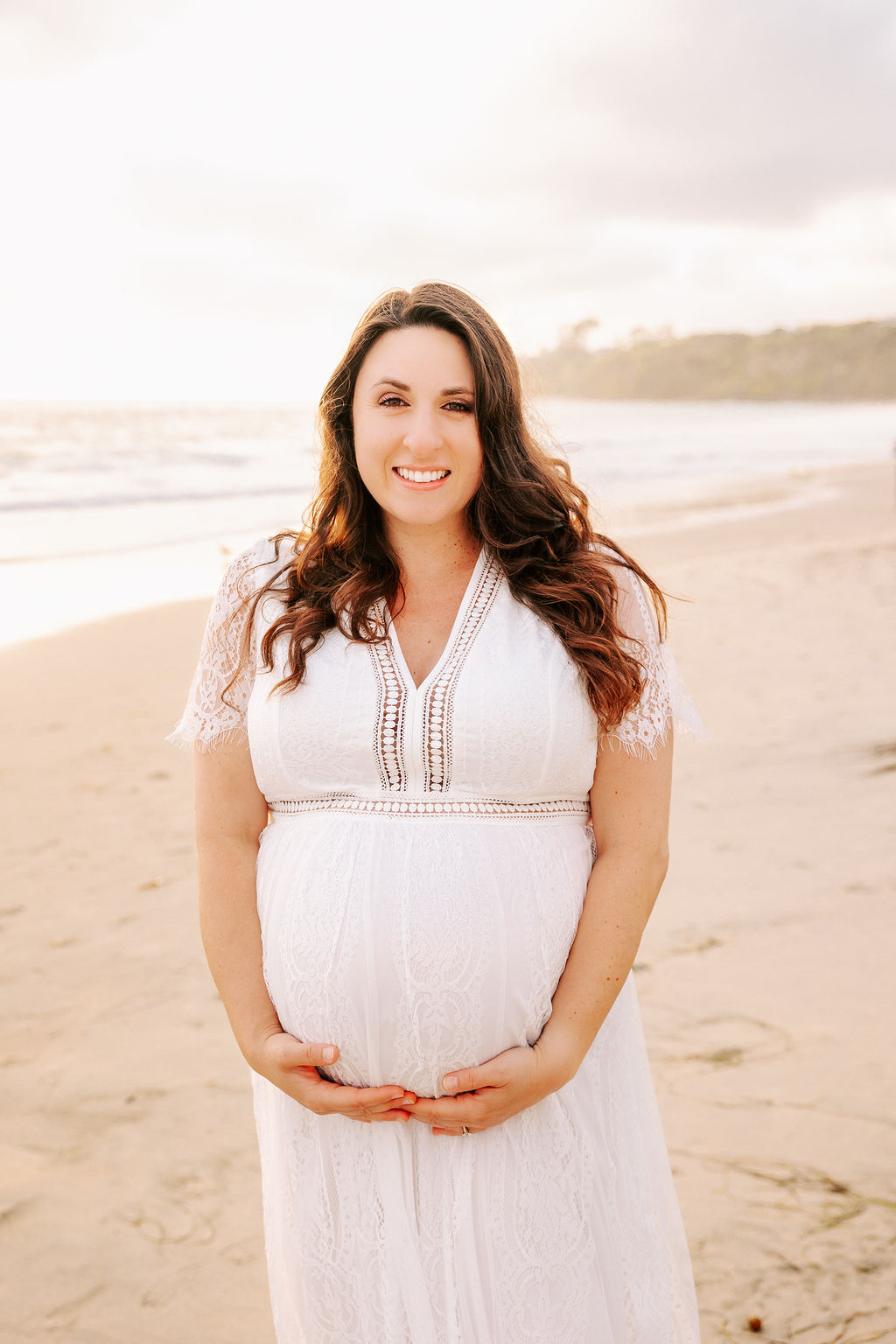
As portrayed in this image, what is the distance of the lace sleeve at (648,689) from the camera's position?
1.73m

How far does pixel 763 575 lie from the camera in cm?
1033

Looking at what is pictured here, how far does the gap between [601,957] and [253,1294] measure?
1.37m

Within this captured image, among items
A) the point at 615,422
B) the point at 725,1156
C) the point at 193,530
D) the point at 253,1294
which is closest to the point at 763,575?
the point at 193,530

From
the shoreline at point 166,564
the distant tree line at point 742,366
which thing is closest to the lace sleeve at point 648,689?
the shoreline at point 166,564

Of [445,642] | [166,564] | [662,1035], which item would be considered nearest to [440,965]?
[445,642]

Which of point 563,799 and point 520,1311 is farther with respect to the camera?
point 563,799

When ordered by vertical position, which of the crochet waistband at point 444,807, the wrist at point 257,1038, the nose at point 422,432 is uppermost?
the nose at point 422,432

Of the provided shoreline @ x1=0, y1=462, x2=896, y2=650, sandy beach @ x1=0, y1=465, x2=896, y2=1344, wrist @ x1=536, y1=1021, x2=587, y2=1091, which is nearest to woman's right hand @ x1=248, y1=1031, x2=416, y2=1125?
wrist @ x1=536, y1=1021, x2=587, y2=1091

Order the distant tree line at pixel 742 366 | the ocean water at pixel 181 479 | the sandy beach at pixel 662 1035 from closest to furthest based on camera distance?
the sandy beach at pixel 662 1035 < the ocean water at pixel 181 479 < the distant tree line at pixel 742 366

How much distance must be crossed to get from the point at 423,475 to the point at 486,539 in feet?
0.58

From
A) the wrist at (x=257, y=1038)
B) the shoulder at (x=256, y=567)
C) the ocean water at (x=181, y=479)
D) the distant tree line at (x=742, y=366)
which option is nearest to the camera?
the wrist at (x=257, y=1038)

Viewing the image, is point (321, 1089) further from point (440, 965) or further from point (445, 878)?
point (445, 878)

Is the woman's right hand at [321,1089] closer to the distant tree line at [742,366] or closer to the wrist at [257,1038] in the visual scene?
the wrist at [257,1038]

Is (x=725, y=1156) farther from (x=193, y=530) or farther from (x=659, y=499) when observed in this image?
(x=659, y=499)
